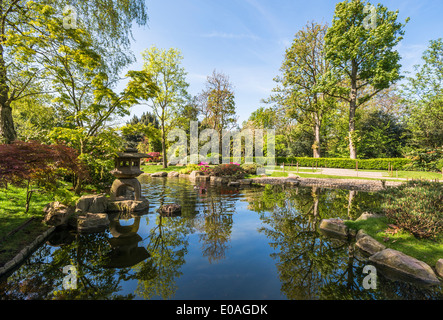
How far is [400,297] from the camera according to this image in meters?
3.15

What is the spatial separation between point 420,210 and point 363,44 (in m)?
21.6

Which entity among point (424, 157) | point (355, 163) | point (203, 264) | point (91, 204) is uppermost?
point (424, 157)

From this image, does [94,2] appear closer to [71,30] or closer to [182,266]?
[71,30]

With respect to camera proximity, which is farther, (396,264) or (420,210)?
(420,210)

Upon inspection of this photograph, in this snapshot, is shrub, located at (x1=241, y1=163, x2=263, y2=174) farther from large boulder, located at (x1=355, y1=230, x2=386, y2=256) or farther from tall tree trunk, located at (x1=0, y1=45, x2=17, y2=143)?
tall tree trunk, located at (x1=0, y1=45, x2=17, y2=143)

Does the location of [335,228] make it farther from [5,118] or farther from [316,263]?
[5,118]

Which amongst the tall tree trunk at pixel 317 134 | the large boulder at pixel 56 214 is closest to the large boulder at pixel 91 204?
the large boulder at pixel 56 214

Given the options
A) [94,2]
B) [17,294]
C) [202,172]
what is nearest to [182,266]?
[17,294]

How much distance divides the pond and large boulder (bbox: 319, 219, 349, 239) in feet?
1.18

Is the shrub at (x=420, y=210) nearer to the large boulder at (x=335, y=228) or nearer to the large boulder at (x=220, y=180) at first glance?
the large boulder at (x=335, y=228)

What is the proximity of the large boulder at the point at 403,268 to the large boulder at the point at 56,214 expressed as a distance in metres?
8.48

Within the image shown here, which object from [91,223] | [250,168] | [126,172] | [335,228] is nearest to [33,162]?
[91,223]

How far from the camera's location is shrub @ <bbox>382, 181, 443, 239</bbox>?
4.62 meters

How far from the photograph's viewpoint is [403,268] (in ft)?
12.7
